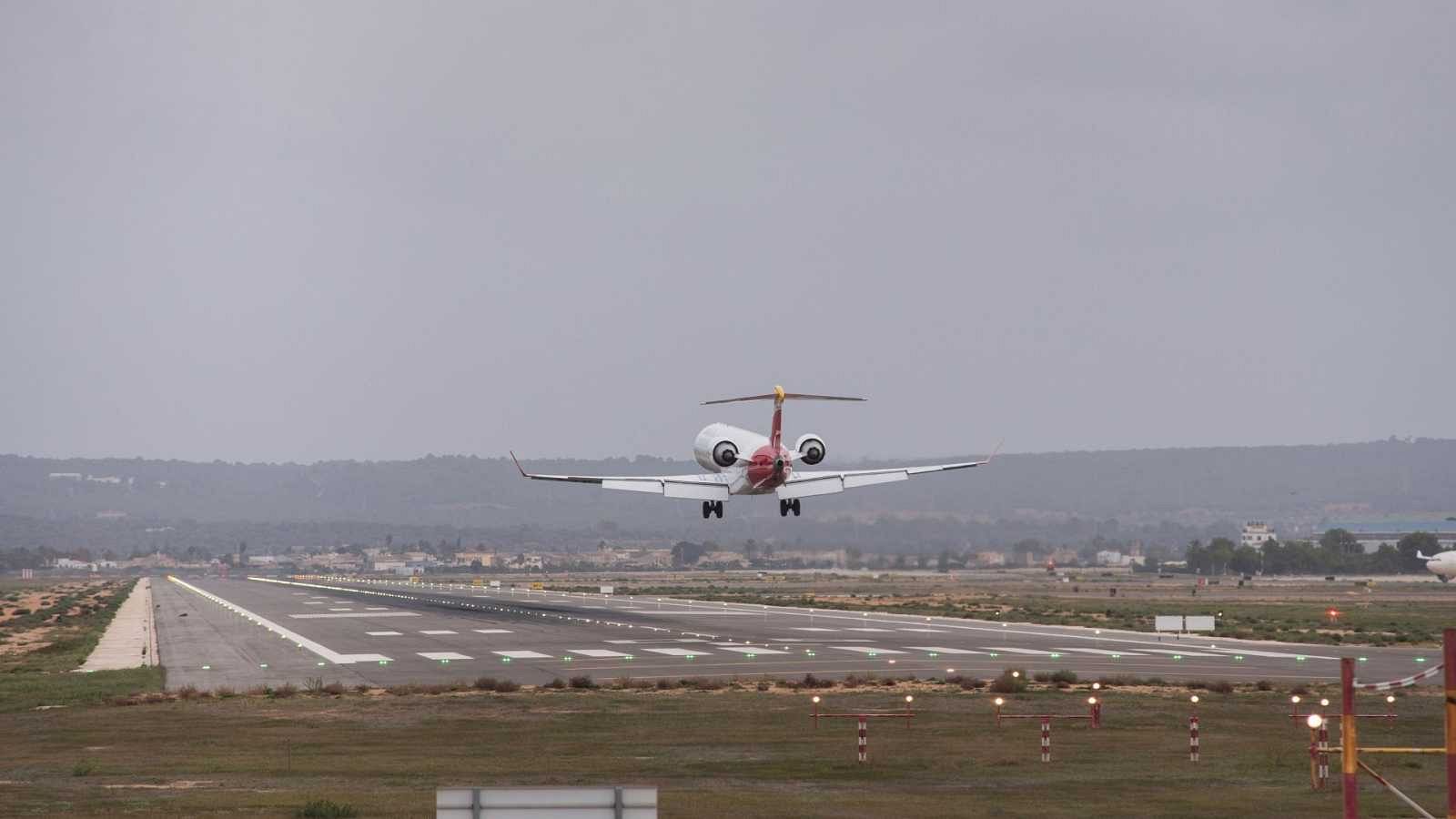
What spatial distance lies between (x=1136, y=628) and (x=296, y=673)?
5292cm

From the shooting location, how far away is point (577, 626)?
97.5 metres

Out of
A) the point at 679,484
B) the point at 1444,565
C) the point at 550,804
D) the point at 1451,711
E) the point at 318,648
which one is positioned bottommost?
the point at 318,648

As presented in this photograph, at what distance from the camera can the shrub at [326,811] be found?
2906 centimetres

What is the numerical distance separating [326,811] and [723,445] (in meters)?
53.4

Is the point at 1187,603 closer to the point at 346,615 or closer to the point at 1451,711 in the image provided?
the point at 346,615

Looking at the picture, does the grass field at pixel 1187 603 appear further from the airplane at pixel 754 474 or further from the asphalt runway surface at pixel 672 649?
the airplane at pixel 754 474

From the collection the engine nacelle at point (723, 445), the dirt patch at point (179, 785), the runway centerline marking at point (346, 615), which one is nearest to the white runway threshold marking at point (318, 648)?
the runway centerline marking at point (346, 615)

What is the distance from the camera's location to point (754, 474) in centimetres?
8025

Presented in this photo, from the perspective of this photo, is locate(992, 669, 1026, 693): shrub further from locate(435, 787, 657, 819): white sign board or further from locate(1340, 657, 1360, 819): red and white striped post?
locate(435, 787, 657, 819): white sign board

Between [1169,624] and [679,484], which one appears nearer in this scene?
[679,484]

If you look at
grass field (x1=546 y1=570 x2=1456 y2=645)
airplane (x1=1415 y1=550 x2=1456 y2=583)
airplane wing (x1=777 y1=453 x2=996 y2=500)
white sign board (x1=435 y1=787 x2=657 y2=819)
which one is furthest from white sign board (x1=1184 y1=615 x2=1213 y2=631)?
white sign board (x1=435 y1=787 x2=657 y2=819)

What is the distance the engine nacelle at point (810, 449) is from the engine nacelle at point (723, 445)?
69.6 inches

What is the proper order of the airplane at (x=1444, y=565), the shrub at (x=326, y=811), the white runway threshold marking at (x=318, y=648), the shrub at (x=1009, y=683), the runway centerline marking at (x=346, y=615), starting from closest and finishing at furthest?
the shrub at (x=326, y=811)
the shrub at (x=1009, y=683)
the white runway threshold marking at (x=318, y=648)
the runway centerline marking at (x=346, y=615)
the airplane at (x=1444, y=565)

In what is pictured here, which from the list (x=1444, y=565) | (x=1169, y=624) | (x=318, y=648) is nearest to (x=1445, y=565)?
(x=1444, y=565)
